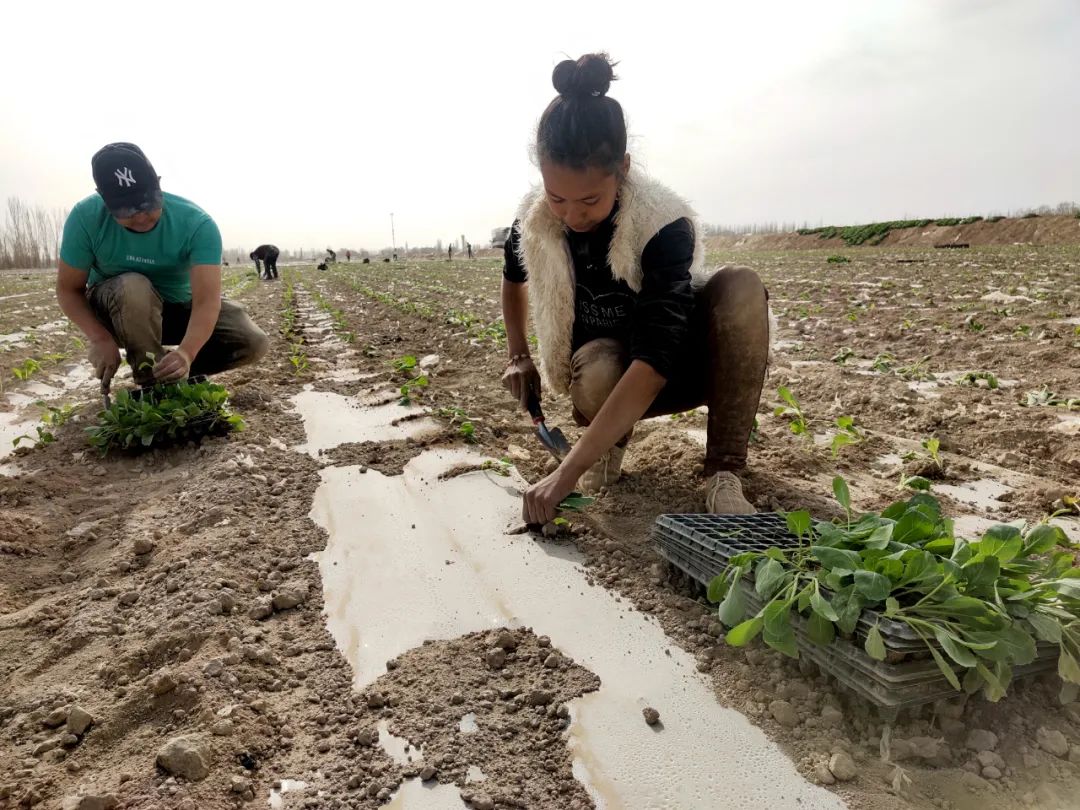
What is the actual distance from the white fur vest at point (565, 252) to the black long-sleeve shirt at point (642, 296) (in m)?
0.04

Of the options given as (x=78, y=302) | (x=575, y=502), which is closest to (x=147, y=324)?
(x=78, y=302)

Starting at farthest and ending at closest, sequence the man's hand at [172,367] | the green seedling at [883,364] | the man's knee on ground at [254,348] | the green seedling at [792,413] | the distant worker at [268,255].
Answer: the distant worker at [268,255] → the green seedling at [883,364] → the man's knee on ground at [254,348] → the man's hand at [172,367] → the green seedling at [792,413]

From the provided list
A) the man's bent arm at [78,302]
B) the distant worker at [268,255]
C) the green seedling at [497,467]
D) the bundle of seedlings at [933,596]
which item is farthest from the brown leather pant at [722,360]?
the distant worker at [268,255]

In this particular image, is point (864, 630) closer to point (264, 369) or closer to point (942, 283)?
point (264, 369)

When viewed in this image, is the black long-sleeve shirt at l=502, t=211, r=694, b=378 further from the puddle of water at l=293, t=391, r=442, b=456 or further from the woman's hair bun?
the puddle of water at l=293, t=391, r=442, b=456

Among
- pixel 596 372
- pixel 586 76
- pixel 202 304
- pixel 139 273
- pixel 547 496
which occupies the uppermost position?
pixel 586 76

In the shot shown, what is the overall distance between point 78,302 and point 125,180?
2.76ft

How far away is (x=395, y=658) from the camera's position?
59.2 inches

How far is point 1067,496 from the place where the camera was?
2105 millimetres

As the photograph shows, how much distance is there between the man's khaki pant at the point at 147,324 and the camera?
320cm

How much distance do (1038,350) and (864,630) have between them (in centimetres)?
414

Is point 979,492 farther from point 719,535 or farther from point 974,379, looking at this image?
point 974,379

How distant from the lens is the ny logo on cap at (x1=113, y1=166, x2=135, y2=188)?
280 centimetres

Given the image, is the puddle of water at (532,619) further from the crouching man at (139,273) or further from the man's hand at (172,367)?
the crouching man at (139,273)
